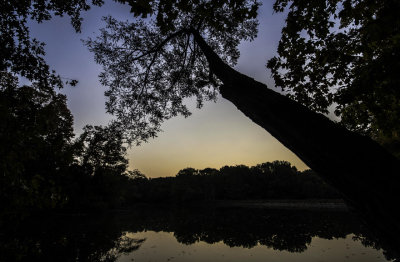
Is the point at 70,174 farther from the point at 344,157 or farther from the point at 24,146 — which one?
the point at 344,157

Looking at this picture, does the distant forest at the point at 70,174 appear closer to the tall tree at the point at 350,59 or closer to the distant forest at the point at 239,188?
the distant forest at the point at 239,188

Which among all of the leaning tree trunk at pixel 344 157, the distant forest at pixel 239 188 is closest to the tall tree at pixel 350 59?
the leaning tree trunk at pixel 344 157

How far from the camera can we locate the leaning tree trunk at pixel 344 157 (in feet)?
5.36

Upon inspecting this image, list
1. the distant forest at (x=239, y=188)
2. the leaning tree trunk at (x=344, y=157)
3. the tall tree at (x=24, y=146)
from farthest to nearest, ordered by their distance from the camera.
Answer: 1. the distant forest at (x=239, y=188)
2. the tall tree at (x=24, y=146)
3. the leaning tree trunk at (x=344, y=157)

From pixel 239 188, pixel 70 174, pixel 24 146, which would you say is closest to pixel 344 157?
pixel 24 146

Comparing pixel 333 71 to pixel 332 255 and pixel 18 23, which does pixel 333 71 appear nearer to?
pixel 18 23

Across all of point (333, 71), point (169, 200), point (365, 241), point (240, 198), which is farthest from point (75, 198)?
point (240, 198)

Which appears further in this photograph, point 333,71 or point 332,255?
point 332,255

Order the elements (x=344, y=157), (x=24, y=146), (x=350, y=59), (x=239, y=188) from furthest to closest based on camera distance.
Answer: (x=239, y=188)
(x=350, y=59)
(x=24, y=146)
(x=344, y=157)

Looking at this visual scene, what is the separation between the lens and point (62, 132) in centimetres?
399

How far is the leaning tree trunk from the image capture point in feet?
5.36

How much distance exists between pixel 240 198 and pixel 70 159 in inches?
4076

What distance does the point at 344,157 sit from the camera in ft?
6.21

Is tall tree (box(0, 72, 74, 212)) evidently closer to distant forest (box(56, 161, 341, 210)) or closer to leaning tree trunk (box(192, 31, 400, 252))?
leaning tree trunk (box(192, 31, 400, 252))
